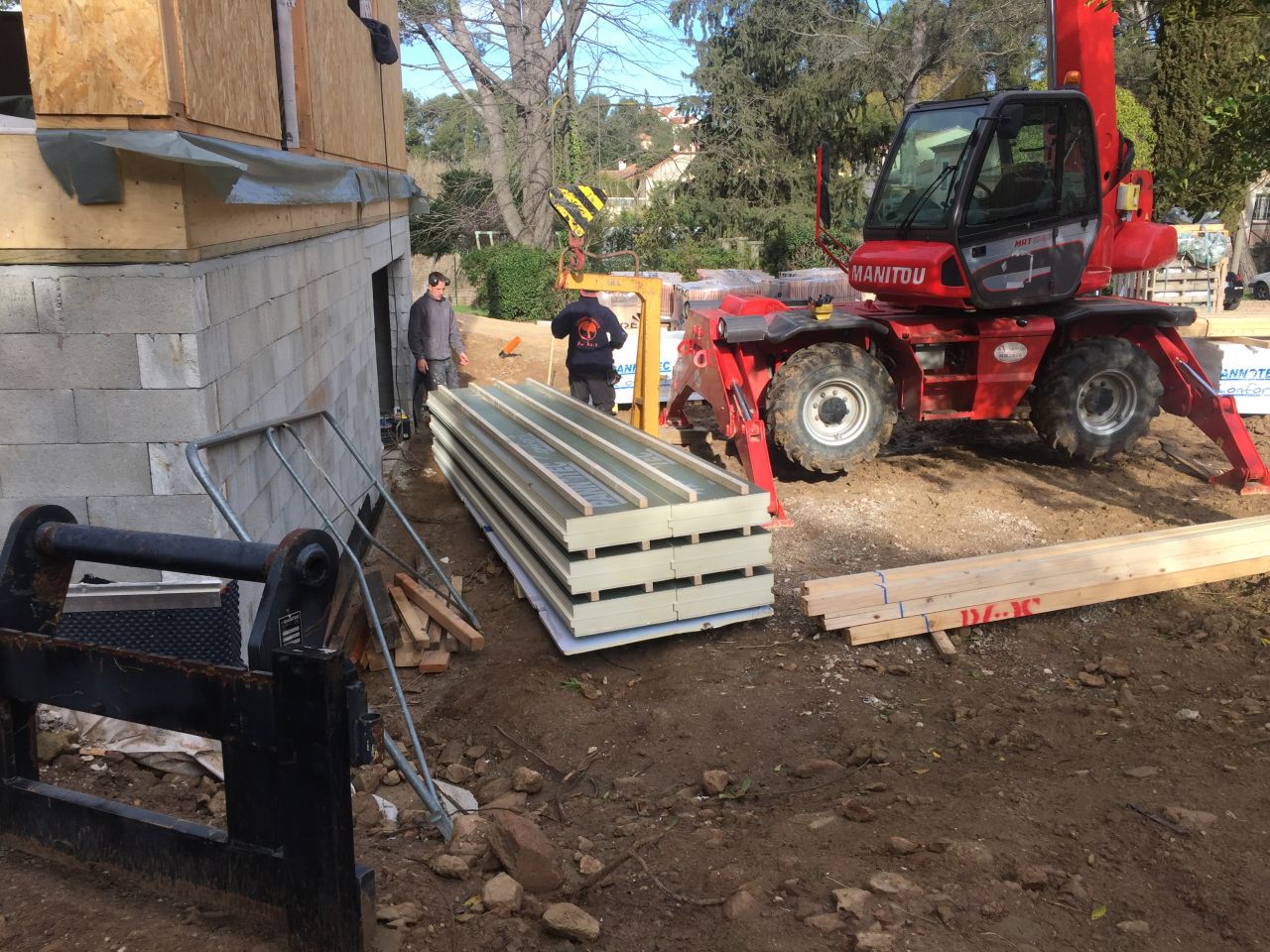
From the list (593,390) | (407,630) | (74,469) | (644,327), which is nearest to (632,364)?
(593,390)

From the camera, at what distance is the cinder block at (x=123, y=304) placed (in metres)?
4.08

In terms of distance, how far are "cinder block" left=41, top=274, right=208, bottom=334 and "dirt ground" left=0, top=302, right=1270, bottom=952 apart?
1.78 metres

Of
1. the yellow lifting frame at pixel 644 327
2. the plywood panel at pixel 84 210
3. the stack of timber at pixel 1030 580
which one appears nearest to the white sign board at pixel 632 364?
the yellow lifting frame at pixel 644 327

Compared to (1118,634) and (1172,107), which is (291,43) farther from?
(1172,107)

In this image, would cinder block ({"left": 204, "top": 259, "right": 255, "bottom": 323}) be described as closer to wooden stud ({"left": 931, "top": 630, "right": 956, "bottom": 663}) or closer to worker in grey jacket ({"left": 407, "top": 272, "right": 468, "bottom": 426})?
wooden stud ({"left": 931, "top": 630, "right": 956, "bottom": 663})

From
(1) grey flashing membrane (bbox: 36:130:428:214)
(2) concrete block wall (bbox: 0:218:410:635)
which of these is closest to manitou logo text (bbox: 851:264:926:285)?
(2) concrete block wall (bbox: 0:218:410:635)

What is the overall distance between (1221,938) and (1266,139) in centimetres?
507

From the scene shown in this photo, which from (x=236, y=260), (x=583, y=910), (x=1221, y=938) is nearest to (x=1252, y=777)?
(x=1221, y=938)

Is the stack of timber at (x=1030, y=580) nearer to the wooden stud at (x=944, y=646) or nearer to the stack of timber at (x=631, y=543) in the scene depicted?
the wooden stud at (x=944, y=646)

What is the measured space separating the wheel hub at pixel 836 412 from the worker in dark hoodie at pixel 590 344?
6.73 ft

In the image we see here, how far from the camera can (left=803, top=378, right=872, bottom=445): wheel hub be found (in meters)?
9.02

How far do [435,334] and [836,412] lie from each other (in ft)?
16.7

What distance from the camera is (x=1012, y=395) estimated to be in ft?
31.7

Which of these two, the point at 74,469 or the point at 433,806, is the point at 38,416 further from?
the point at 433,806
